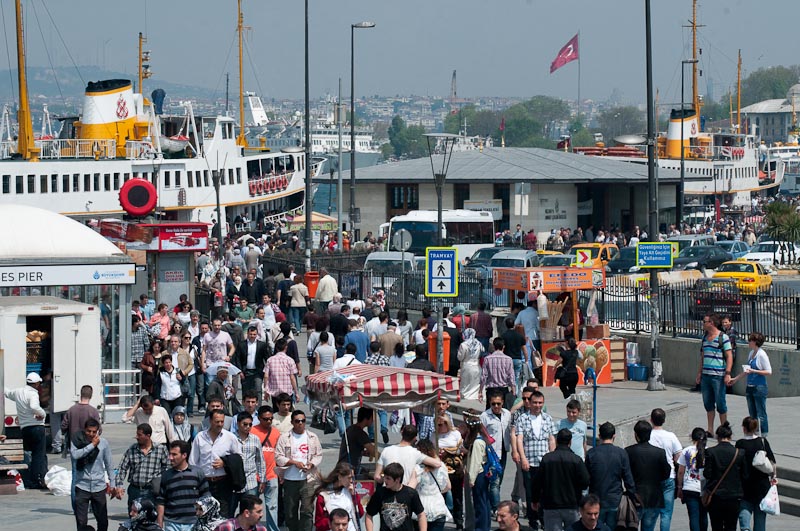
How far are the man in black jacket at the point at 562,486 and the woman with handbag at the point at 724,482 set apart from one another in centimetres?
126

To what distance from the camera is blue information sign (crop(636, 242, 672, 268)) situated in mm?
22219

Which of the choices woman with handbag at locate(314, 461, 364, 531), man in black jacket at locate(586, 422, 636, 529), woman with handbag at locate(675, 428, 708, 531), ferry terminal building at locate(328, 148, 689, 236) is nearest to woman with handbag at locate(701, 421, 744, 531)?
woman with handbag at locate(675, 428, 708, 531)

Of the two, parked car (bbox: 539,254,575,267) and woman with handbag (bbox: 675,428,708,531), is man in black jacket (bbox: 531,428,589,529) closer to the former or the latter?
woman with handbag (bbox: 675,428,708,531)

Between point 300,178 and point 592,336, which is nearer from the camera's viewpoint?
point 592,336

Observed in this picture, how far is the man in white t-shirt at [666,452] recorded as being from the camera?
12.7 metres

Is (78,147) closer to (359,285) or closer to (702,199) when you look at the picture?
(359,285)

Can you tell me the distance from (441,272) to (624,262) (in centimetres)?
2698

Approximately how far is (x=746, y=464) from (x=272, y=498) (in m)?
4.38

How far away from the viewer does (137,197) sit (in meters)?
34.4

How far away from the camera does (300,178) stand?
88.8m

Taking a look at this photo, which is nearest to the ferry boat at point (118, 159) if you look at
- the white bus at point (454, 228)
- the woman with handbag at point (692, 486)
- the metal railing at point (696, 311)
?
the white bus at point (454, 228)

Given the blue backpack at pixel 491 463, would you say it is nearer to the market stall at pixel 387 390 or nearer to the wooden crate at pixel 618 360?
the market stall at pixel 387 390

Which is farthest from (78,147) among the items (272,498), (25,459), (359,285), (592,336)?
(272,498)

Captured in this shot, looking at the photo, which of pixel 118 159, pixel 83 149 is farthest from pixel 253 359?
pixel 83 149
